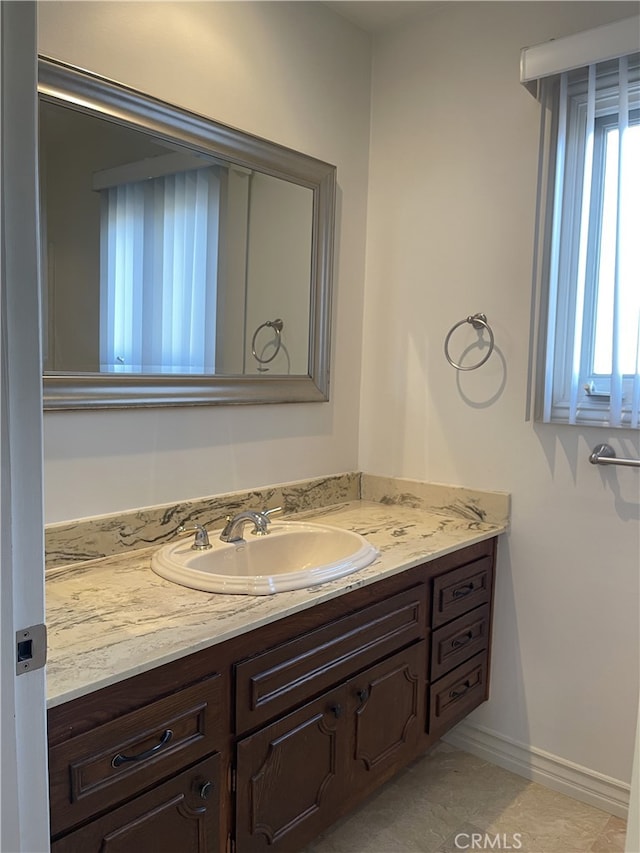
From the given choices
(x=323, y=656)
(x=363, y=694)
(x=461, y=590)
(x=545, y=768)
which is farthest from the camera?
(x=545, y=768)

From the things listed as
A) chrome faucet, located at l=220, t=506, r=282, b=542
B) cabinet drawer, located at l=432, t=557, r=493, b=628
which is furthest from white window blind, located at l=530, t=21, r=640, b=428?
chrome faucet, located at l=220, t=506, r=282, b=542

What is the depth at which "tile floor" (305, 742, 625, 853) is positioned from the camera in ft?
5.97

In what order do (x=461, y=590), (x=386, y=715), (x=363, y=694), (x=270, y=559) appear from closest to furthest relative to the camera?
1. (x=363, y=694)
2. (x=386, y=715)
3. (x=270, y=559)
4. (x=461, y=590)

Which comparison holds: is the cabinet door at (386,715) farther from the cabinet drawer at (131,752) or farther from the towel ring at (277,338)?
the towel ring at (277,338)

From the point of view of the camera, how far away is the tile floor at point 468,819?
1.82 m

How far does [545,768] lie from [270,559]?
3.70 ft

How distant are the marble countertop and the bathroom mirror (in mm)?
419

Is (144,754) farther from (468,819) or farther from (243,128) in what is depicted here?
(243,128)

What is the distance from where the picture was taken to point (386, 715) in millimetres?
1742

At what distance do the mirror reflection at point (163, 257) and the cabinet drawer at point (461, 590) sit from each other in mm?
813

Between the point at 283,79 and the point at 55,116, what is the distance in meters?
0.81

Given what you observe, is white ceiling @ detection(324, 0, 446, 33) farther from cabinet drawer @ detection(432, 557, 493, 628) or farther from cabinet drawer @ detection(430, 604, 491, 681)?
cabinet drawer @ detection(430, 604, 491, 681)

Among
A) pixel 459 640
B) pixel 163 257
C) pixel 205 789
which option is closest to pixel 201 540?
pixel 205 789

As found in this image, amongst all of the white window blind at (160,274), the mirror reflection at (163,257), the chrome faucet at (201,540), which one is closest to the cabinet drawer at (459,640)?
the chrome faucet at (201,540)
